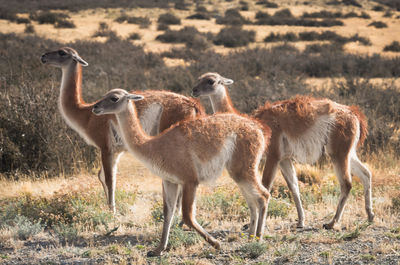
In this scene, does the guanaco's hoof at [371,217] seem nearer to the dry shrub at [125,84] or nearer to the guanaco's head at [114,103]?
the guanaco's head at [114,103]

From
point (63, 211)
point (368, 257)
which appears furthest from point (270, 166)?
point (63, 211)

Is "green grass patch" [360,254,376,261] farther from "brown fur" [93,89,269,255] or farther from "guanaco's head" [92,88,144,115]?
"guanaco's head" [92,88,144,115]

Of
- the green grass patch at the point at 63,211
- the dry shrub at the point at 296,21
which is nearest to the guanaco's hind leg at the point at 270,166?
the green grass patch at the point at 63,211

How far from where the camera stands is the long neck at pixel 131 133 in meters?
5.43

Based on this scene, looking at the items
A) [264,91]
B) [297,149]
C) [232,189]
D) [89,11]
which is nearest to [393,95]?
[264,91]

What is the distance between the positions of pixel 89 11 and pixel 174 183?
36.6m

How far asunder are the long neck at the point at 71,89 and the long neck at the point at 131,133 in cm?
204

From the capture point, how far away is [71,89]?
740 centimetres

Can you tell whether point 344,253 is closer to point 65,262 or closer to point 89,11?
point 65,262

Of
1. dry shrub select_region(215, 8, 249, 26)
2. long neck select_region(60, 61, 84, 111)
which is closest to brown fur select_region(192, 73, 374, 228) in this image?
long neck select_region(60, 61, 84, 111)

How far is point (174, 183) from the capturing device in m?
5.73

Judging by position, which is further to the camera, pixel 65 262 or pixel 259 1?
pixel 259 1

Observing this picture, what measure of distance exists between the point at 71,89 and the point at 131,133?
2348 mm

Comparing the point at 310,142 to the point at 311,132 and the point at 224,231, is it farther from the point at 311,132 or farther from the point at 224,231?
the point at 224,231
